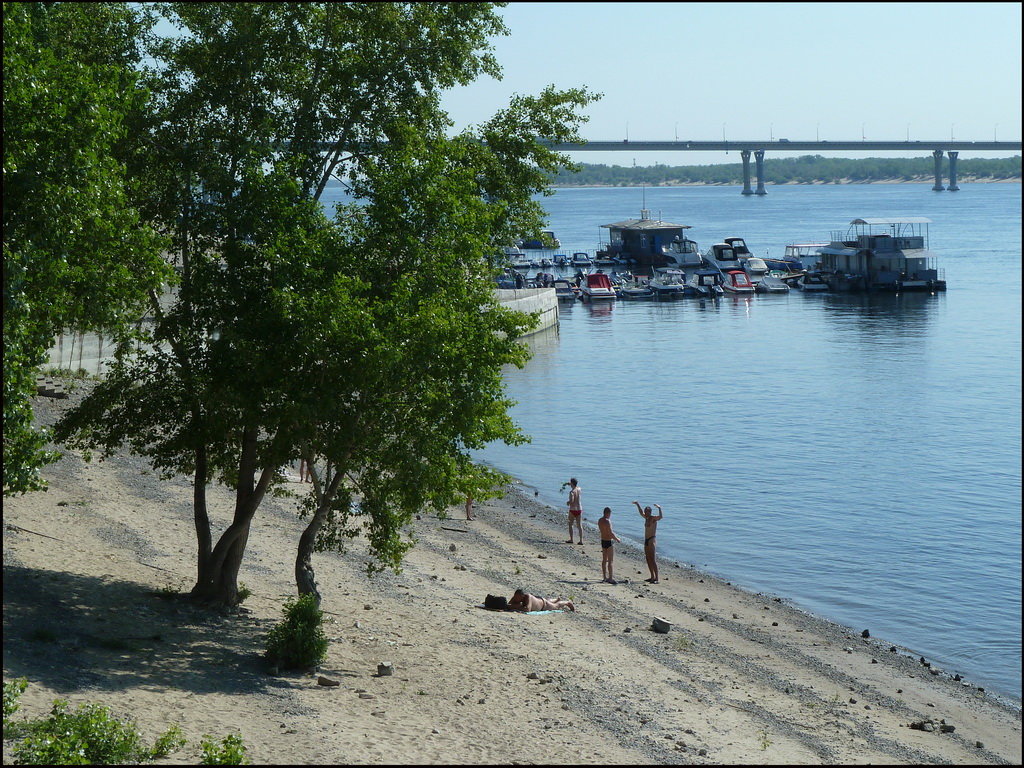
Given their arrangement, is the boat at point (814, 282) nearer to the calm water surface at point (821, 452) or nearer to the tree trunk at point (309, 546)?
the calm water surface at point (821, 452)

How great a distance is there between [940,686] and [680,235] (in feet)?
267

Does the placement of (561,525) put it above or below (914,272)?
below

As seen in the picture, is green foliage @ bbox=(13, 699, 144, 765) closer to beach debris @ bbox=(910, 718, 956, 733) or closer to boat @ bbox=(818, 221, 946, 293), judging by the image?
beach debris @ bbox=(910, 718, 956, 733)

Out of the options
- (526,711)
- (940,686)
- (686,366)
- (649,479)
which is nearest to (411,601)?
(526,711)

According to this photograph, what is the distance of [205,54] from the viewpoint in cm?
1369

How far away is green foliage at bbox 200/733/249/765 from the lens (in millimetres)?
9078

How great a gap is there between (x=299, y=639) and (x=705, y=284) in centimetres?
7436

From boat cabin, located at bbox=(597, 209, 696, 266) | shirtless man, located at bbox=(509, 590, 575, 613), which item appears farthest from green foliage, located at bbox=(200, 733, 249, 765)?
boat cabin, located at bbox=(597, 209, 696, 266)

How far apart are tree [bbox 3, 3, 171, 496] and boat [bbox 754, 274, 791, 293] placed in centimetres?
7560

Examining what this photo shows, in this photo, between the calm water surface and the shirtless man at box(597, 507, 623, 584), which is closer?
the shirtless man at box(597, 507, 623, 584)

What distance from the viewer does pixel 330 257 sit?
41.2ft

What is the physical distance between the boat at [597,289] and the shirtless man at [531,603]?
63.7m

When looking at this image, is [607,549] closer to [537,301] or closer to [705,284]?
[537,301]

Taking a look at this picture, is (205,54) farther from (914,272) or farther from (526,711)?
(914,272)
